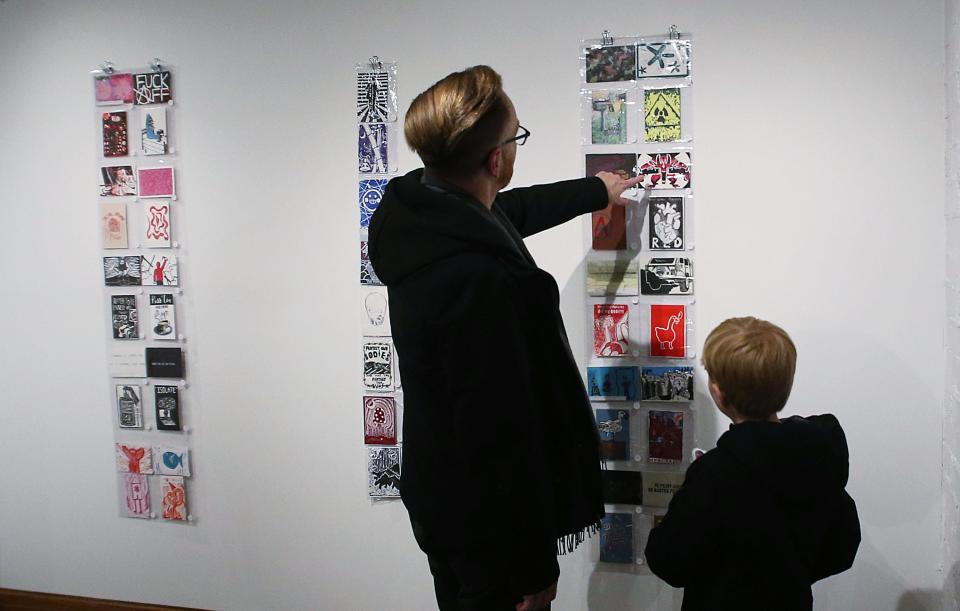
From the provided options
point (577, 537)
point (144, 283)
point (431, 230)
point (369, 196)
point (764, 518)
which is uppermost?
point (369, 196)

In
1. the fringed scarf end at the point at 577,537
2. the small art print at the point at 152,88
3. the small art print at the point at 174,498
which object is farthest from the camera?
the small art print at the point at 174,498

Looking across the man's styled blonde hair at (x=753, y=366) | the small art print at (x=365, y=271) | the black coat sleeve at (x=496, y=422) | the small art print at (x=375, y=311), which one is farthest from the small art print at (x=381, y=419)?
the man's styled blonde hair at (x=753, y=366)

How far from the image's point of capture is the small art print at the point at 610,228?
6.13 ft

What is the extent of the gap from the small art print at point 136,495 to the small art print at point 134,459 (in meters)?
0.02

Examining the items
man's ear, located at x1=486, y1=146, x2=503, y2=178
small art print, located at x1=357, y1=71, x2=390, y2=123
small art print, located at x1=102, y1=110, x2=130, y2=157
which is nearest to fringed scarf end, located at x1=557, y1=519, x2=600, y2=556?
man's ear, located at x1=486, y1=146, x2=503, y2=178

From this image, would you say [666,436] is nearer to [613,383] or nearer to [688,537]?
[613,383]

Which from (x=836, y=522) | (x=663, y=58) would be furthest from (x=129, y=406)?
(x=836, y=522)

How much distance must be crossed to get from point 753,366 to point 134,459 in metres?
1.95

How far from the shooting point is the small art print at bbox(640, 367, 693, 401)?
1.87 meters

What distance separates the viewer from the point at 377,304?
2.04m

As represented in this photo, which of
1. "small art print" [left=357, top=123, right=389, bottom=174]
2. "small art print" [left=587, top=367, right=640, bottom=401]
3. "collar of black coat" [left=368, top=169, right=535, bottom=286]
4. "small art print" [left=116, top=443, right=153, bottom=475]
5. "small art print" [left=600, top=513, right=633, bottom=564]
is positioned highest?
"small art print" [left=357, top=123, right=389, bottom=174]

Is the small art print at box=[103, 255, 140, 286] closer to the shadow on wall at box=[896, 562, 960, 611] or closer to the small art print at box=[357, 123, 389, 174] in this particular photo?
the small art print at box=[357, 123, 389, 174]

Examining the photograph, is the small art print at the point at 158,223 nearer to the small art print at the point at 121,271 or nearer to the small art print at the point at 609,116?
the small art print at the point at 121,271

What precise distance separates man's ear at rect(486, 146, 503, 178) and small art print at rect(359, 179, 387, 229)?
748mm
